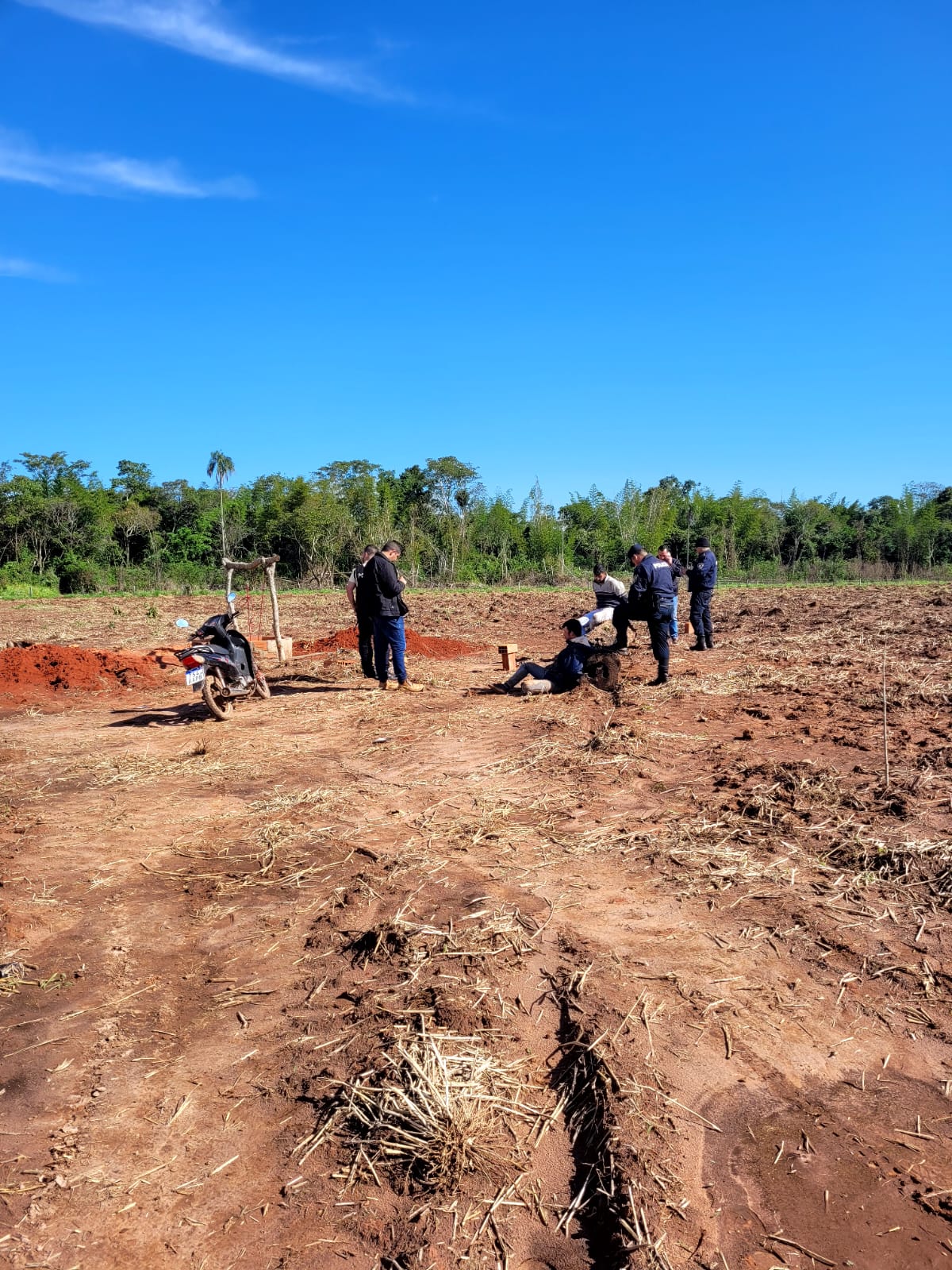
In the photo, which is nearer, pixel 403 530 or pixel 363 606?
pixel 363 606

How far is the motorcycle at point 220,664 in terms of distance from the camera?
8648 millimetres

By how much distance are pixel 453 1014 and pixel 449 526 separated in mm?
33873

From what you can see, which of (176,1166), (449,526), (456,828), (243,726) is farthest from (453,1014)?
(449,526)

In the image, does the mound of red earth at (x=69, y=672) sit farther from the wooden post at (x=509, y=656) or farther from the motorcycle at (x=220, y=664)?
the wooden post at (x=509, y=656)

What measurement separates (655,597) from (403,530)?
27.4 metres

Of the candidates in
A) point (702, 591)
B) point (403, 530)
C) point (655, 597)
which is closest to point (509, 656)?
point (655, 597)

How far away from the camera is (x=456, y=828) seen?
5.35m

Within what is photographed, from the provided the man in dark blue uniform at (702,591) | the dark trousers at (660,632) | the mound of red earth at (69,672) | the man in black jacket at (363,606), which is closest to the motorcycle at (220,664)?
the man in black jacket at (363,606)

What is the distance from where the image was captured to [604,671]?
9.49 metres

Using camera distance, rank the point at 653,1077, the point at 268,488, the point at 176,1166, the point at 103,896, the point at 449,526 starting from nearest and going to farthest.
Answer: the point at 176,1166 → the point at 653,1077 → the point at 103,896 → the point at 449,526 → the point at 268,488

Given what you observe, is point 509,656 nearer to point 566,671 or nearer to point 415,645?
point 566,671

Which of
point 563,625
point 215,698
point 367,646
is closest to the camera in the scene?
point 215,698

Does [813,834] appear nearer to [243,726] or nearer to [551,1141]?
[551,1141]

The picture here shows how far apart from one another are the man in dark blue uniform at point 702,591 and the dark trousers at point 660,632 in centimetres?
288
